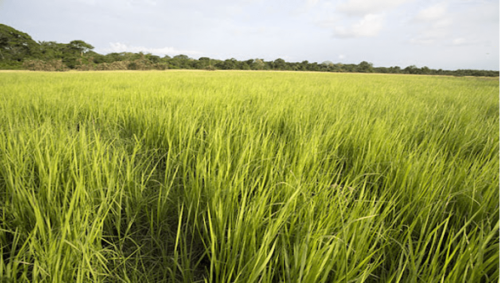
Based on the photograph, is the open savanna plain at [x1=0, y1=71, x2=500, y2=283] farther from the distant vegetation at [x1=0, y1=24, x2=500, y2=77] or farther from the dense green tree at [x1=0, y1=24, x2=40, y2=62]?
the dense green tree at [x1=0, y1=24, x2=40, y2=62]

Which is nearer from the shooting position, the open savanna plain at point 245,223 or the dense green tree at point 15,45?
the open savanna plain at point 245,223

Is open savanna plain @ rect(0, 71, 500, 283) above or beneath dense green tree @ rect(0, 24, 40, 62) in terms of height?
beneath

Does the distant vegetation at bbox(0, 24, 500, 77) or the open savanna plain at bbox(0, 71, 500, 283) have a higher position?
the distant vegetation at bbox(0, 24, 500, 77)

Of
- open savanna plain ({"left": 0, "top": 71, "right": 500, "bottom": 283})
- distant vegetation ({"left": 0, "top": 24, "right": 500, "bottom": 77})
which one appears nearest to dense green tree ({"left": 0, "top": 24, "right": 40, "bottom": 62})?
distant vegetation ({"left": 0, "top": 24, "right": 500, "bottom": 77})

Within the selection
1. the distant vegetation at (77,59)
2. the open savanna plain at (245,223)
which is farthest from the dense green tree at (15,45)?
the open savanna plain at (245,223)

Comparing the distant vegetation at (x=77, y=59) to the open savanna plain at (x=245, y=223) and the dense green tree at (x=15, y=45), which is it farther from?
the open savanna plain at (x=245, y=223)

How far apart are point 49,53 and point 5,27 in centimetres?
684

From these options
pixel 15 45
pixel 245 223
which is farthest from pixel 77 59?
pixel 245 223

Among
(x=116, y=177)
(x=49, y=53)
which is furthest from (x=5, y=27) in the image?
(x=116, y=177)

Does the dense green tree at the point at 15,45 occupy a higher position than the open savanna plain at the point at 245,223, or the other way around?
the dense green tree at the point at 15,45

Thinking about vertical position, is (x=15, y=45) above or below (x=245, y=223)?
above

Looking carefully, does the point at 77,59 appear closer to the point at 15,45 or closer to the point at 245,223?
the point at 15,45

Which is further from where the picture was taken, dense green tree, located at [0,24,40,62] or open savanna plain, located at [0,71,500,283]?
dense green tree, located at [0,24,40,62]

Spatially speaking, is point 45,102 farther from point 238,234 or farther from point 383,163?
point 383,163
